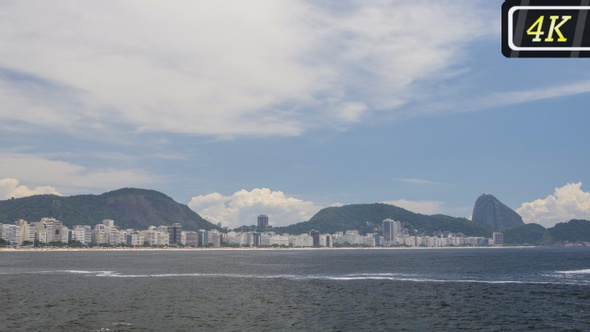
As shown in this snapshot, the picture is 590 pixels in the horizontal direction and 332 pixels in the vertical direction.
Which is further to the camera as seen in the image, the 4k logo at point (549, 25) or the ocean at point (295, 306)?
the ocean at point (295, 306)

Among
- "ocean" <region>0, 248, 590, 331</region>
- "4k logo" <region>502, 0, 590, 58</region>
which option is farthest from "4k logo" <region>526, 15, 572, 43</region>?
"ocean" <region>0, 248, 590, 331</region>

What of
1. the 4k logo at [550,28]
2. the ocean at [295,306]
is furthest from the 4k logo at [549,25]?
the ocean at [295,306]

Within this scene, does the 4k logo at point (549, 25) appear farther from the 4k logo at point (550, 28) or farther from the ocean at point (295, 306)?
the ocean at point (295, 306)

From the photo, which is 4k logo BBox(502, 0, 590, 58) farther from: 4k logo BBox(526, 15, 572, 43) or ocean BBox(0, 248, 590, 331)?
ocean BBox(0, 248, 590, 331)

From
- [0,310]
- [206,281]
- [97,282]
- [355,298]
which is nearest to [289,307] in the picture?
[355,298]

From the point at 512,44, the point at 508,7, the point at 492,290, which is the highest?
the point at 508,7

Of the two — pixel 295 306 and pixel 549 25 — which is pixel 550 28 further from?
pixel 295 306

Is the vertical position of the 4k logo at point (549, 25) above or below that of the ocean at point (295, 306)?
above

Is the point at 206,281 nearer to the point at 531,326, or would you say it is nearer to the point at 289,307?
the point at 289,307
